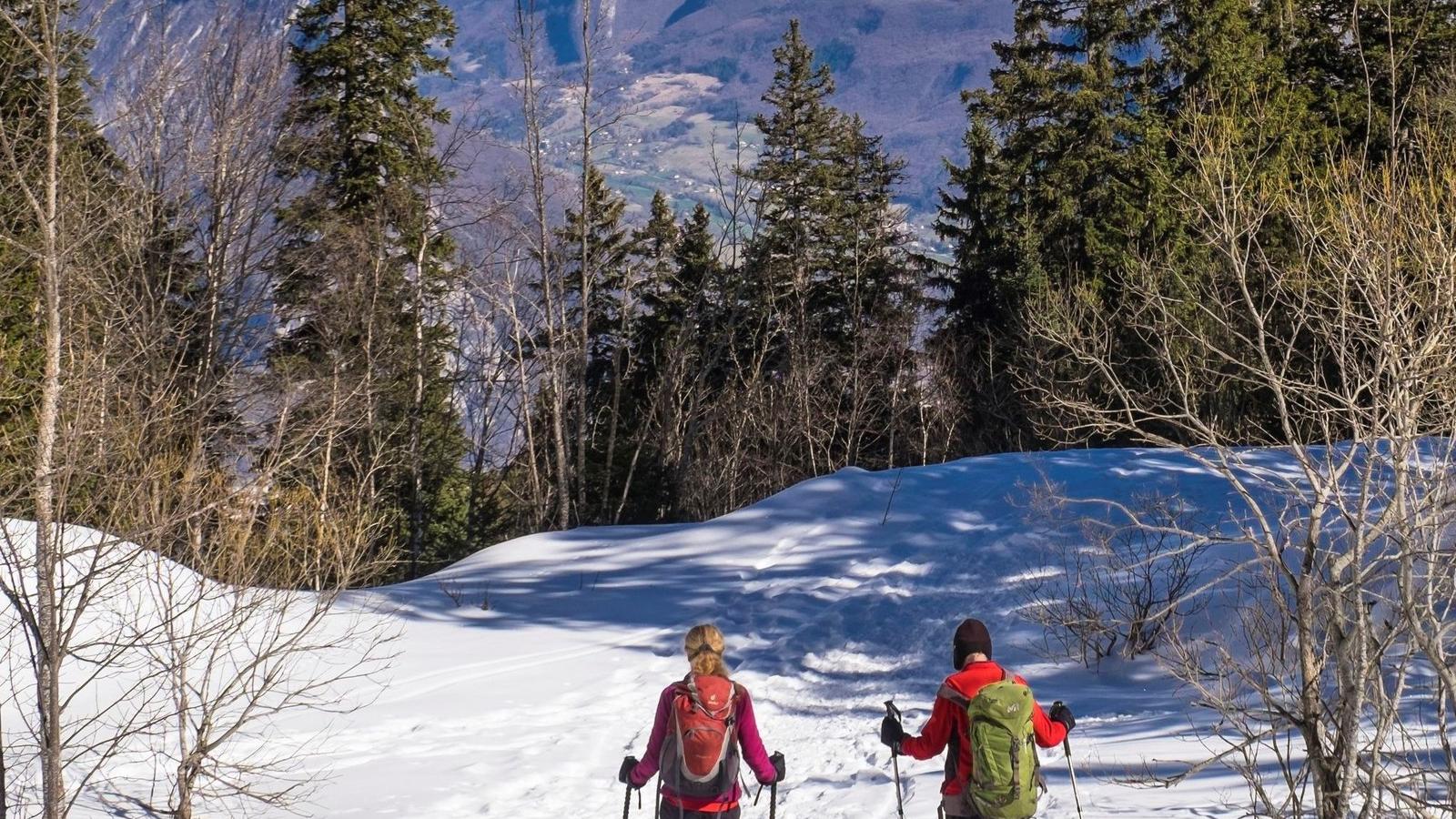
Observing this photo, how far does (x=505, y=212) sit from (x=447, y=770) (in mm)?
17154

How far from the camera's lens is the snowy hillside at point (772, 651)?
29.5 feet

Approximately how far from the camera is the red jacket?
506 centimetres

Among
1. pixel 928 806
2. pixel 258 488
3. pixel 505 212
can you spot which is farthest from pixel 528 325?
pixel 928 806

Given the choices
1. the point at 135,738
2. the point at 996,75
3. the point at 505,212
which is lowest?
the point at 135,738

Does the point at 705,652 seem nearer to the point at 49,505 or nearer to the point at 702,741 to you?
the point at 702,741

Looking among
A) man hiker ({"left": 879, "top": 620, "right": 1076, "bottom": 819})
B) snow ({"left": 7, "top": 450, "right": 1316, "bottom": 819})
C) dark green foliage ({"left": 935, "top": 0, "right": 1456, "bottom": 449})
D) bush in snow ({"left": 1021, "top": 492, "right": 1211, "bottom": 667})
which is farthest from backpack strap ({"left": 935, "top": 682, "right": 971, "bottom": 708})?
dark green foliage ({"left": 935, "top": 0, "right": 1456, "bottom": 449})

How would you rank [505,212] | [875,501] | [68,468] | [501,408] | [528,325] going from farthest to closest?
[501,408] → [528,325] → [505,212] → [875,501] → [68,468]

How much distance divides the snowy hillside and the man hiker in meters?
2.94

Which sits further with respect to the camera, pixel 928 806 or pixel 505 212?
pixel 505 212

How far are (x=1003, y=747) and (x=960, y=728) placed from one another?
23cm

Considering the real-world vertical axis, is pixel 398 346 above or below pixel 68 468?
above

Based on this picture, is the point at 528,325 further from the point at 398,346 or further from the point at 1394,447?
the point at 1394,447

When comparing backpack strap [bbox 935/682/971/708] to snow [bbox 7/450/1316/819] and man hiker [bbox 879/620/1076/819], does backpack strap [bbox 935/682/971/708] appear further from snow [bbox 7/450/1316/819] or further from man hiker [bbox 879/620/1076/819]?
snow [bbox 7/450/1316/819]

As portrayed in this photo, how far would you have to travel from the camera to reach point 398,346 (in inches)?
996
